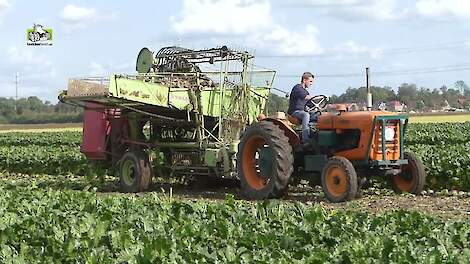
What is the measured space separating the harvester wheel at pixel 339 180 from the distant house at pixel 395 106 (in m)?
1.21

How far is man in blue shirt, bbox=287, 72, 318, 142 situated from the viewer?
11.5 metres

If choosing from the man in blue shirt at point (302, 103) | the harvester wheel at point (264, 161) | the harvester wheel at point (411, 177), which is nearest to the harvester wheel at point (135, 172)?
the harvester wheel at point (264, 161)

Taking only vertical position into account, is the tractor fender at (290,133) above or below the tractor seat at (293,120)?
below

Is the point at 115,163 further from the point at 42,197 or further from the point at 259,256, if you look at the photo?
the point at 259,256

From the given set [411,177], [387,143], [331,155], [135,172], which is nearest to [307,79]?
[331,155]

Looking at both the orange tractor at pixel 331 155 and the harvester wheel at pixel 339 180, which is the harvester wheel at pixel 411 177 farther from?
the harvester wheel at pixel 339 180

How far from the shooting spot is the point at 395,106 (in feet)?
37.5

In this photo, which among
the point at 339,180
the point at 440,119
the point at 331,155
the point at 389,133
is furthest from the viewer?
the point at 440,119

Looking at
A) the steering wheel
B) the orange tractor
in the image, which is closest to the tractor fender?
the orange tractor

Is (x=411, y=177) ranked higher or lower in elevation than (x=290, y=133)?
lower

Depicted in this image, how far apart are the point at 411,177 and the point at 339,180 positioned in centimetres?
143

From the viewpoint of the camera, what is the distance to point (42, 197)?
888cm

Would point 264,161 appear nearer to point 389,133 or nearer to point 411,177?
point 389,133

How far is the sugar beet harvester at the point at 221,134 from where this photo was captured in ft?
36.3
